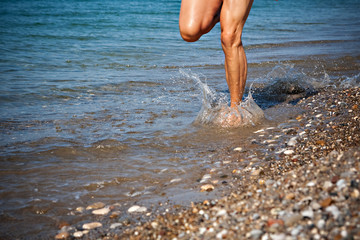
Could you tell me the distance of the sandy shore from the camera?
1.61 meters

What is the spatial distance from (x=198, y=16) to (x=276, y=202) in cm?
239

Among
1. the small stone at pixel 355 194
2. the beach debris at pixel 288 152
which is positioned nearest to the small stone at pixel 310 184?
the small stone at pixel 355 194

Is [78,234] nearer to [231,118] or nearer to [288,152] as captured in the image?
[288,152]

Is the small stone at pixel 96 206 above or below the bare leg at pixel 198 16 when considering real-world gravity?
below

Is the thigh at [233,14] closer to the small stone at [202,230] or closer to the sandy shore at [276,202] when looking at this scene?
the sandy shore at [276,202]

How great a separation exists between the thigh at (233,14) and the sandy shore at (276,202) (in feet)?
4.11

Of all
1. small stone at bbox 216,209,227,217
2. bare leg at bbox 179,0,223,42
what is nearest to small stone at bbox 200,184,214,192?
small stone at bbox 216,209,227,217

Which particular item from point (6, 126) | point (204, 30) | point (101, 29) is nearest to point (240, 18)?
point (204, 30)

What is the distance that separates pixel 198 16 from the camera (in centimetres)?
369

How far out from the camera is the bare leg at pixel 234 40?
347 centimetres

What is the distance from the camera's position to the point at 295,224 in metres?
1.63

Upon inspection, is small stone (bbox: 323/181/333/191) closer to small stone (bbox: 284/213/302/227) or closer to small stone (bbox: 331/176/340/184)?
small stone (bbox: 331/176/340/184)

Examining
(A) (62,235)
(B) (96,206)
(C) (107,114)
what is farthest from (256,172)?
(C) (107,114)

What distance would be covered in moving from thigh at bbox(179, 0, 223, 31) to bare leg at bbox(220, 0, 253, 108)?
6.0 inches
